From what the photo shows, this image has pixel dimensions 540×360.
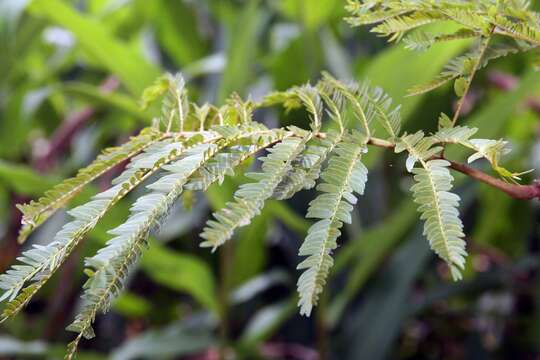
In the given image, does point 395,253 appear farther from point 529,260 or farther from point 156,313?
point 156,313

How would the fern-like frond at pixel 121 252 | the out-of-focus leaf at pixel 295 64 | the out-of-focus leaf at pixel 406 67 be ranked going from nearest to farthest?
1. the fern-like frond at pixel 121 252
2. the out-of-focus leaf at pixel 406 67
3. the out-of-focus leaf at pixel 295 64

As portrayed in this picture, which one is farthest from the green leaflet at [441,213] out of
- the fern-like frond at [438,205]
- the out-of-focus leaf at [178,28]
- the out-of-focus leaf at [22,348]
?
the out-of-focus leaf at [178,28]

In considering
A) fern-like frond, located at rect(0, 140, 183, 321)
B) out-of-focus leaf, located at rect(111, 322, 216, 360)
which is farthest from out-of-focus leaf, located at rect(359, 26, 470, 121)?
fern-like frond, located at rect(0, 140, 183, 321)

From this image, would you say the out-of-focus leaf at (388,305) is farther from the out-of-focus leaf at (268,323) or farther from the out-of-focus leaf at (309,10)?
the out-of-focus leaf at (309,10)

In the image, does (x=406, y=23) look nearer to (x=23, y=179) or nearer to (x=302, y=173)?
(x=302, y=173)

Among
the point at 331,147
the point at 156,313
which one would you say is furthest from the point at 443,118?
the point at 156,313

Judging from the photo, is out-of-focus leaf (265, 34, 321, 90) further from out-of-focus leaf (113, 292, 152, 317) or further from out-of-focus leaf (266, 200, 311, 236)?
out-of-focus leaf (113, 292, 152, 317)
